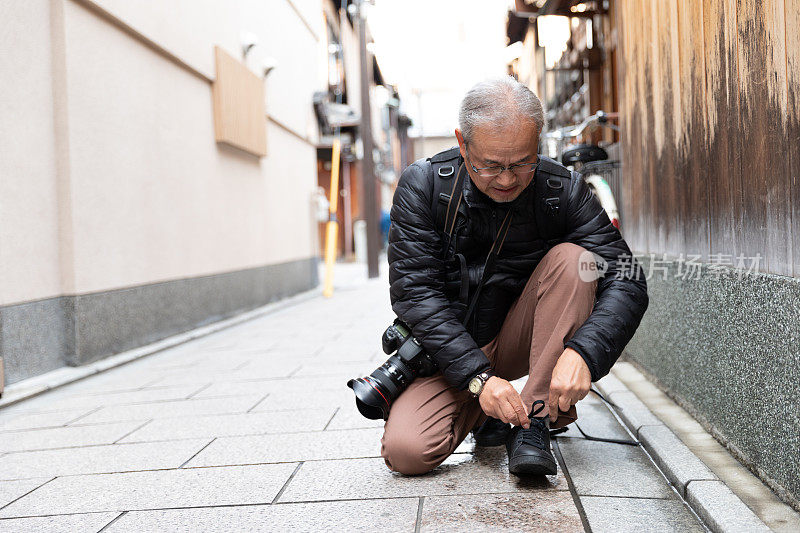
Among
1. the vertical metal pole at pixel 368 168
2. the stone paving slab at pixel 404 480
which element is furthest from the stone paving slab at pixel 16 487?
the vertical metal pole at pixel 368 168

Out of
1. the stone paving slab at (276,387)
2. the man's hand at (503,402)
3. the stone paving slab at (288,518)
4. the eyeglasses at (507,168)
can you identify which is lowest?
the stone paving slab at (288,518)

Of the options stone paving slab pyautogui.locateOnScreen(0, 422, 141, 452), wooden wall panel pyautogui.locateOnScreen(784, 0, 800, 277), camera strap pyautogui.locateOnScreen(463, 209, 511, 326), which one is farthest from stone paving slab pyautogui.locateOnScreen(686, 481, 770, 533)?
stone paving slab pyautogui.locateOnScreen(0, 422, 141, 452)

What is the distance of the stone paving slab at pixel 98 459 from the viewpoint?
3.15m

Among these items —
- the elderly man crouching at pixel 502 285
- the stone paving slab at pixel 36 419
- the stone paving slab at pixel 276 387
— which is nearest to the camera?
the elderly man crouching at pixel 502 285

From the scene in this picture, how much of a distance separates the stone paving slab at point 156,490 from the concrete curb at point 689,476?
4.71 feet

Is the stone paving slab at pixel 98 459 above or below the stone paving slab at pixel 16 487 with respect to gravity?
above

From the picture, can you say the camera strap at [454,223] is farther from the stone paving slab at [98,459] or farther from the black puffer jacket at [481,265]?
the stone paving slab at [98,459]

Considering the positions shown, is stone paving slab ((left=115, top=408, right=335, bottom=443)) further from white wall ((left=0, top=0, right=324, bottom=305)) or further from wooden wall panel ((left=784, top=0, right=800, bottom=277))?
wooden wall panel ((left=784, top=0, right=800, bottom=277))

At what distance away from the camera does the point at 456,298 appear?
2955mm

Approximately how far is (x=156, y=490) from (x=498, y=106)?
1.90 meters

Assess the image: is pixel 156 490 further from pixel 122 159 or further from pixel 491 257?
pixel 122 159

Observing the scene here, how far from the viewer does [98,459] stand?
330 cm

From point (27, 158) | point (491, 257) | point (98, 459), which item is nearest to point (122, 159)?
point (27, 158)

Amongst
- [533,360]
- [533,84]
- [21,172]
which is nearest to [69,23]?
[21,172]
